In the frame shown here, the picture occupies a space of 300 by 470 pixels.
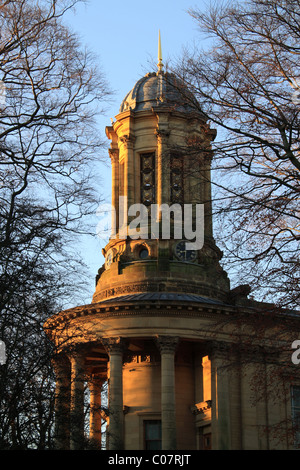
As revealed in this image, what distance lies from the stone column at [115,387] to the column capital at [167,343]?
2378 millimetres

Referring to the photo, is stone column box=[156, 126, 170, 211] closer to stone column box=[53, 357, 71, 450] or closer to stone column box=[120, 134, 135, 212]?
stone column box=[120, 134, 135, 212]

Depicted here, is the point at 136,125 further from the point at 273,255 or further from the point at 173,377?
the point at 273,255

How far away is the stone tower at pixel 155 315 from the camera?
54.0m

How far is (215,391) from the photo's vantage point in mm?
54281

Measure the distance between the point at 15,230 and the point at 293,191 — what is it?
8650 mm

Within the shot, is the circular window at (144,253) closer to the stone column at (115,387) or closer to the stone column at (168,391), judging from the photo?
the stone column at (115,387)

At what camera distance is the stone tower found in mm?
53969

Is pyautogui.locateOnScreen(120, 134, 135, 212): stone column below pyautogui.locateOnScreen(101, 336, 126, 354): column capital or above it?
above

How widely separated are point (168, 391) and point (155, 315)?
4.67 meters

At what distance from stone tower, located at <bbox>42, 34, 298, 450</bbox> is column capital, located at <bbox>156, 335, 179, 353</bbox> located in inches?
2.4

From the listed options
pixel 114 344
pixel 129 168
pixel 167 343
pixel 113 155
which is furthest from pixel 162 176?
pixel 114 344

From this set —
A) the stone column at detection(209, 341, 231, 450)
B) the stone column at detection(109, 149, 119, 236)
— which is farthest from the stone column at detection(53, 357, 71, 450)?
the stone column at detection(109, 149, 119, 236)
